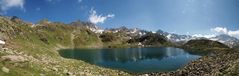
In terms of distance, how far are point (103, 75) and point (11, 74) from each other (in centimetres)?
2371

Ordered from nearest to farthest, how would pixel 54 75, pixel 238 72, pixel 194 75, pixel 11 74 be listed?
pixel 11 74, pixel 238 72, pixel 54 75, pixel 194 75

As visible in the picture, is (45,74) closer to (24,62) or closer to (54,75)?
(54,75)

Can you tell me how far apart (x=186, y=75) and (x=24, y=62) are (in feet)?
89.1

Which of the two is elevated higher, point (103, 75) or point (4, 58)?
point (4, 58)

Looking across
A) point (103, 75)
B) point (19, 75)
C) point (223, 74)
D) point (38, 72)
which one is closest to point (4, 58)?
point (38, 72)

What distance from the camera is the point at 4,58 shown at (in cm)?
4344

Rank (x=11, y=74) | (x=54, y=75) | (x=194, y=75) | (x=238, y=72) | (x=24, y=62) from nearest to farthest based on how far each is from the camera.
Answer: (x=11, y=74)
(x=238, y=72)
(x=54, y=75)
(x=24, y=62)
(x=194, y=75)

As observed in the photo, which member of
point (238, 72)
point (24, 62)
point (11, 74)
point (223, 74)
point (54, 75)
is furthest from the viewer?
point (24, 62)

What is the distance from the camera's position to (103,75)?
54.2 meters

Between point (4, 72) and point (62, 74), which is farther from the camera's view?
point (62, 74)

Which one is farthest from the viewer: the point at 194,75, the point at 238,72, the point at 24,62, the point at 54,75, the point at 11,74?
the point at 194,75

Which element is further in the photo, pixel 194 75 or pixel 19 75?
pixel 194 75

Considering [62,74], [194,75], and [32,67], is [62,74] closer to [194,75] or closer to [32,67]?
[32,67]

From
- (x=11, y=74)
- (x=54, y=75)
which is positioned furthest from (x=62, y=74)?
(x=11, y=74)
